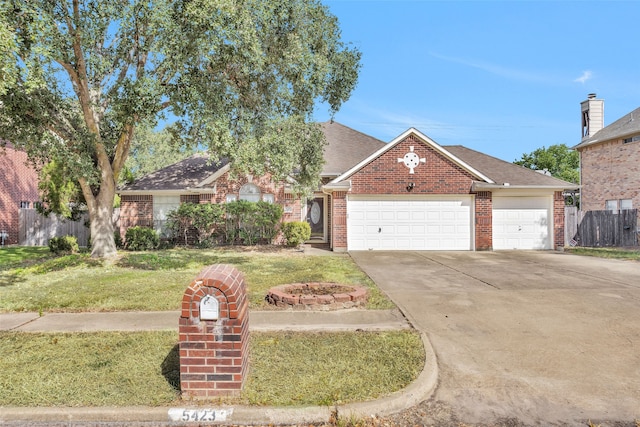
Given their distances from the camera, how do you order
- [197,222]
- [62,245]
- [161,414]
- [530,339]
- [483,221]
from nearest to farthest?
[161,414], [530,339], [62,245], [483,221], [197,222]

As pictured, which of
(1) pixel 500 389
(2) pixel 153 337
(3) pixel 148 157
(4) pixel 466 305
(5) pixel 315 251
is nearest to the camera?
(1) pixel 500 389

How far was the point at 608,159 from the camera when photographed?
920 inches

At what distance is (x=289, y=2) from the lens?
12.5m

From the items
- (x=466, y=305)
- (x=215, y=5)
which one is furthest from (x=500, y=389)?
(x=215, y=5)

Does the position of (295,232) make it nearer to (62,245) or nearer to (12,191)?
(62,245)

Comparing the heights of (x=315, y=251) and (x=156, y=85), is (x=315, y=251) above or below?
below

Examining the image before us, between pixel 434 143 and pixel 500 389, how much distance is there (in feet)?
45.1

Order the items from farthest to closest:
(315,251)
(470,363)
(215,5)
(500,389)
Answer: (315,251) < (215,5) < (470,363) < (500,389)

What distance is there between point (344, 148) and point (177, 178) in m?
9.01

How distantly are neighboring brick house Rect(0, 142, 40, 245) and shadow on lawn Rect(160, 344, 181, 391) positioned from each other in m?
21.8

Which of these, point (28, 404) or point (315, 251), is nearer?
point (28, 404)

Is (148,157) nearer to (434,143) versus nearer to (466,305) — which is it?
(434,143)

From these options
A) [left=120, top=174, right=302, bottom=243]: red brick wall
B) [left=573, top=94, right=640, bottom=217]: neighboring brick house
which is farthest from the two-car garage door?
[left=573, top=94, right=640, bottom=217]: neighboring brick house

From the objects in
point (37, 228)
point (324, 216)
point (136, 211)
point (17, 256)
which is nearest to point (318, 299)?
point (324, 216)
